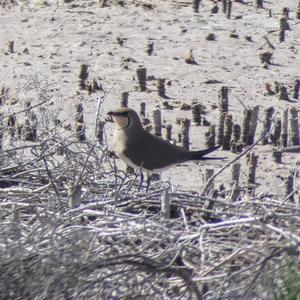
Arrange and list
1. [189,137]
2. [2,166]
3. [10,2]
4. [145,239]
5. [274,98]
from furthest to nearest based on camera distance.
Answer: [10,2] < [274,98] < [189,137] < [2,166] < [145,239]

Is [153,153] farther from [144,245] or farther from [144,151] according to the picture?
[144,245]

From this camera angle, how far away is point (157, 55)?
13648mm

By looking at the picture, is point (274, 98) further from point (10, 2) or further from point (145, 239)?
point (145, 239)

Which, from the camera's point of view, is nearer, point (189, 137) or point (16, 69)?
point (189, 137)

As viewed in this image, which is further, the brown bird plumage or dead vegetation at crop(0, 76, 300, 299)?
the brown bird plumage

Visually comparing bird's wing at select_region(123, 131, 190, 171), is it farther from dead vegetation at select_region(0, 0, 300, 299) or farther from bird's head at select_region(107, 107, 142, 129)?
dead vegetation at select_region(0, 0, 300, 299)

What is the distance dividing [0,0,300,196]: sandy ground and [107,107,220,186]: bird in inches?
44.1

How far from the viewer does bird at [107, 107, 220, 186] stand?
9.41 metres

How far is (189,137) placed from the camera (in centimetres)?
1134

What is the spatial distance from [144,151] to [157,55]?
430 cm

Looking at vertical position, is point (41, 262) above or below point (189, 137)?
above

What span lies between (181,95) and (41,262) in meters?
6.39

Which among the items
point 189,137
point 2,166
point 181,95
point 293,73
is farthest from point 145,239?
point 293,73

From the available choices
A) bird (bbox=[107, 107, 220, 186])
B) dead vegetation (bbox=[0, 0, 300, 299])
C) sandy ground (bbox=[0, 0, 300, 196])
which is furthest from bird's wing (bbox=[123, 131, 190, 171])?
dead vegetation (bbox=[0, 0, 300, 299])
